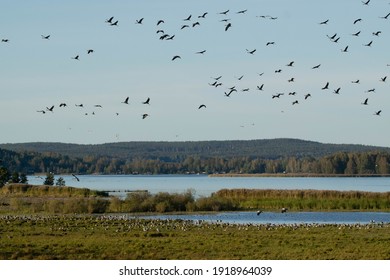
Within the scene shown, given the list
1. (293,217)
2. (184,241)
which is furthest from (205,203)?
(184,241)

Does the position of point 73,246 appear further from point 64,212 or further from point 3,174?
point 3,174

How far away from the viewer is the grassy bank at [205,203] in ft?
225

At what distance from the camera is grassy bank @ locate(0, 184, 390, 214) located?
225ft

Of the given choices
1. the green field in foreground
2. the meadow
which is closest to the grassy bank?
the meadow

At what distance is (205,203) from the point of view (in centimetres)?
7106

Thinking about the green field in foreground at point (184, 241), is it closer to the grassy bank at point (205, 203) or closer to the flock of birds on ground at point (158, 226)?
the flock of birds on ground at point (158, 226)

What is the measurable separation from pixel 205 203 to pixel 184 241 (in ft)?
106

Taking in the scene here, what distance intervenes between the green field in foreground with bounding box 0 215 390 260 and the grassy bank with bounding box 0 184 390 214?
15.8 metres

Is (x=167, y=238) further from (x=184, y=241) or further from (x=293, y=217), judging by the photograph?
(x=293, y=217)

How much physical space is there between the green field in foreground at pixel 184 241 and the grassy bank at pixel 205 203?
1575 cm
